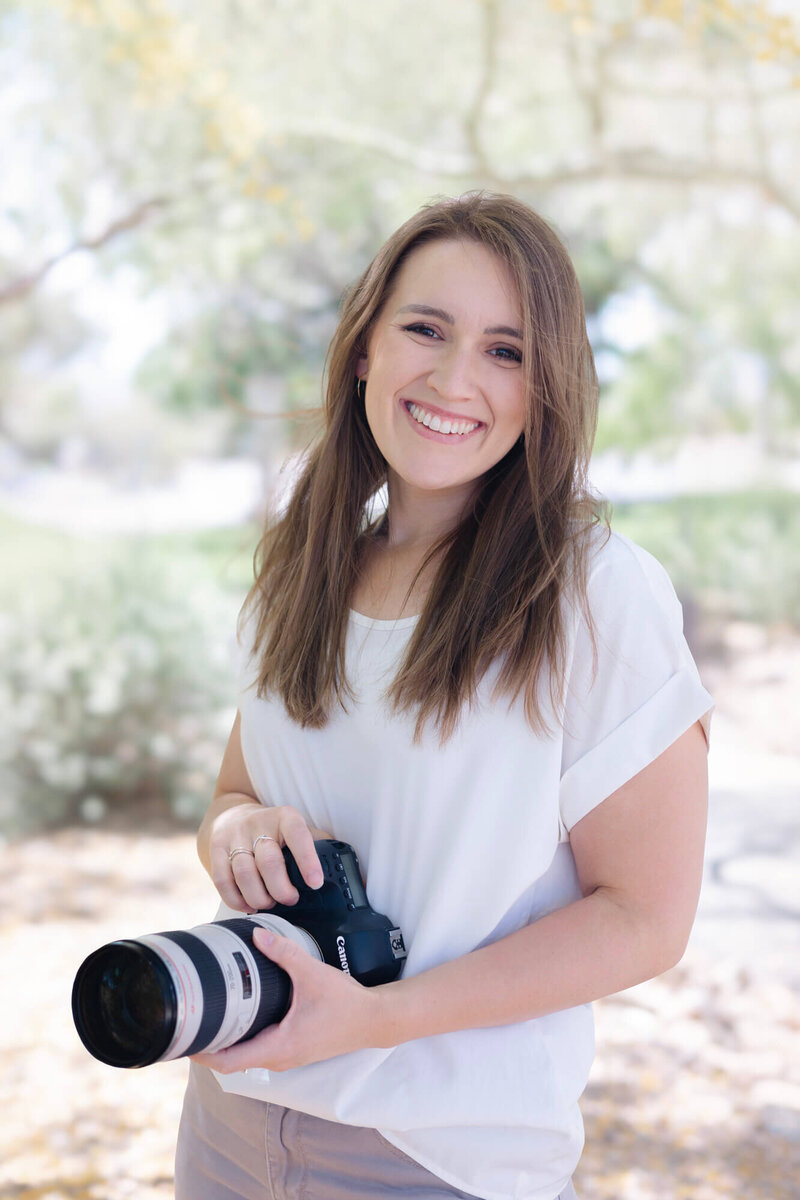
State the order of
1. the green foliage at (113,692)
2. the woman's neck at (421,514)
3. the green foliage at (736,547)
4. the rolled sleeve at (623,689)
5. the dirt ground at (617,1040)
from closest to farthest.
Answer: the rolled sleeve at (623,689), the woman's neck at (421,514), the dirt ground at (617,1040), the green foliage at (113,692), the green foliage at (736,547)

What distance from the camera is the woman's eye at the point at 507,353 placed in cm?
114

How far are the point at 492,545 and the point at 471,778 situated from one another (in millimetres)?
259

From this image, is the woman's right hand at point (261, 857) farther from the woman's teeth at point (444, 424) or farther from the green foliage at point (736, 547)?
the green foliage at point (736, 547)

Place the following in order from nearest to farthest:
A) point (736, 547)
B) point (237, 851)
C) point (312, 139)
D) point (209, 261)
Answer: point (237, 851), point (312, 139), point (209, 261), point (736, 547)

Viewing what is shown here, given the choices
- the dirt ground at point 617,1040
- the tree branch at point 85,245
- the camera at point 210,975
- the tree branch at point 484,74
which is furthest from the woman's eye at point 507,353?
the tree branch at point 85,245

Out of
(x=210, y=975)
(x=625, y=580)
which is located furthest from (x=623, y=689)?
(x=210, y=975)

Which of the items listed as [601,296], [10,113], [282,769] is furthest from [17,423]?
[282,769]

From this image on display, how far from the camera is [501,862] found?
3.34 ft

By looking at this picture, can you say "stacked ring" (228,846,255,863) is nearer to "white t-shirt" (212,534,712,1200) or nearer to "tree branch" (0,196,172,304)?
"white t-shirt" (212,534,712,1200)

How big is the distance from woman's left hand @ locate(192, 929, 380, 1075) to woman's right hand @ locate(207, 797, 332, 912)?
100mm

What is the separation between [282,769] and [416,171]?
390 cm

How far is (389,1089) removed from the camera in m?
0.99

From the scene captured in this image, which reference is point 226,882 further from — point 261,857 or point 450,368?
point 450,368

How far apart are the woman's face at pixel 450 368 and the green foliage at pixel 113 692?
11.0 feet
